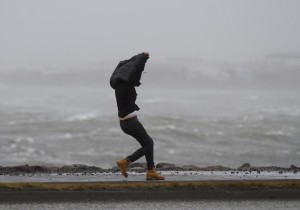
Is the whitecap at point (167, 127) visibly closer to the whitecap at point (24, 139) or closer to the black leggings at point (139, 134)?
the whitecap at point (24, 139)

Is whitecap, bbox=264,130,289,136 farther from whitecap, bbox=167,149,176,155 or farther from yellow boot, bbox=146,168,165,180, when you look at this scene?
yellow boot, bbox=146,168,165,180

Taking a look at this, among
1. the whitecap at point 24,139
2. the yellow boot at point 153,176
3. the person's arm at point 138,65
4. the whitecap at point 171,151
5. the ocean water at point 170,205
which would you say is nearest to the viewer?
the ocean water at point 170,205

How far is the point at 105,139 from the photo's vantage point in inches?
5832

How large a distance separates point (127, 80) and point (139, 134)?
1070 millimetres

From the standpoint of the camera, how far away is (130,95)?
1198 cm

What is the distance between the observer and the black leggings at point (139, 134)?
1214 cm

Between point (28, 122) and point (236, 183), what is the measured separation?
6880 inches

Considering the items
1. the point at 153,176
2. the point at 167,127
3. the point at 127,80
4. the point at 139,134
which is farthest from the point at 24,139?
the point at 127,80

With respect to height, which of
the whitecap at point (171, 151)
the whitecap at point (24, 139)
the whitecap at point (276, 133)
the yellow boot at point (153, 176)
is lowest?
the yellow boot at point (153, 176)

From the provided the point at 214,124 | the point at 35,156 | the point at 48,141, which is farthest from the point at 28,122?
the point at 35,156

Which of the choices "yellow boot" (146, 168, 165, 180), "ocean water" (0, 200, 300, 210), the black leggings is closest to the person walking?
the black leggings

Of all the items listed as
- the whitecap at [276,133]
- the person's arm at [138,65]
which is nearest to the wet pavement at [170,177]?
the person's arm at [138,65]

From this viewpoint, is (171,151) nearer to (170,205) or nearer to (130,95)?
(130,95)

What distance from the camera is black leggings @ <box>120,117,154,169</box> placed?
39.8 ft
